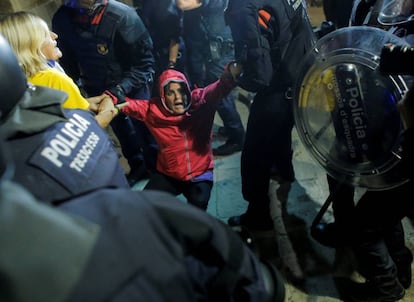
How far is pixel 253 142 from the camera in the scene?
256cm

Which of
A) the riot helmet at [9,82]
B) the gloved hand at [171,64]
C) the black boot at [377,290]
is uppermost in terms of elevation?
the riot helmet at [9,82]

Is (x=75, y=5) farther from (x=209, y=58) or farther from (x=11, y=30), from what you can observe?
(x=209, y=58)

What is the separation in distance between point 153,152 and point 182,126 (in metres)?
1.16

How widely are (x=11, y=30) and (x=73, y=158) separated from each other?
4.08 ft

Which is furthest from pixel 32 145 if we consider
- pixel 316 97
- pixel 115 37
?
pixel 115 37

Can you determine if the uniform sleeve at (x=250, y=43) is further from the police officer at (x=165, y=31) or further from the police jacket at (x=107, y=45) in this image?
the police officer at (x=165, y=31)

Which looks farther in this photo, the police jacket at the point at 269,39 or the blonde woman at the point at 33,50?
the police jacket at the point at 269,39

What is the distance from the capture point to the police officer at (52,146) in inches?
43.8

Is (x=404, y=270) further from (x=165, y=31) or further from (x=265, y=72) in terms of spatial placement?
(x=165, y=31)

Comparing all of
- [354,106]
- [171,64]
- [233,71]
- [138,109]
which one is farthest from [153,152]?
[354,106]

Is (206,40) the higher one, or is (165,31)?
(165,31)

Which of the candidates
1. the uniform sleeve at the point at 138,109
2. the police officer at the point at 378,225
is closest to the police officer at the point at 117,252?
the police officer at the point at 378,225

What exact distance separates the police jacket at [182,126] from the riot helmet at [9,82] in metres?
1.32

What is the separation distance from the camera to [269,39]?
2.28 meters
